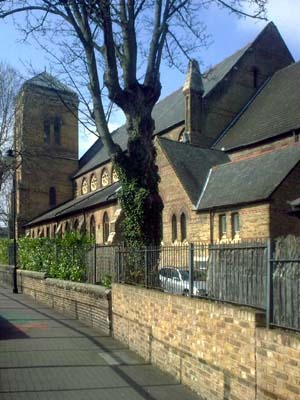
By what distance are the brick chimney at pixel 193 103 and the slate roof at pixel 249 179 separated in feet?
25.3

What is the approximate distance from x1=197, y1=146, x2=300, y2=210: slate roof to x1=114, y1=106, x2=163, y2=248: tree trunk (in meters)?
11.7

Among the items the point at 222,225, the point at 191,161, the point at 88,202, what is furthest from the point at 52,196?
the point at 222,225

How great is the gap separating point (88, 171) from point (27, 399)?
49.4 metres

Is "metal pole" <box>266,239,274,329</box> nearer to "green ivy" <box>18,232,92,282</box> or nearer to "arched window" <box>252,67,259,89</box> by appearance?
"green ivy" <box>18,232,92,282</box>

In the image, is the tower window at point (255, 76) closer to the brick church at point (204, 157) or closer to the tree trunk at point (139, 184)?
the brick church at point (204, 157)

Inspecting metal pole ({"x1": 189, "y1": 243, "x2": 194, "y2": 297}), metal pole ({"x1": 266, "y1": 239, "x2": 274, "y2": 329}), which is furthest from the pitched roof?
metal pole ({"x1": 266, "y1": 239, "x2": 274, "y2": 329})

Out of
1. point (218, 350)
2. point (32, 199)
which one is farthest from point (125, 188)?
A: point (32, 199)

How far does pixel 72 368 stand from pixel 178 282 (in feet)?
7.26

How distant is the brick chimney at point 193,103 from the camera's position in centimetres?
3925

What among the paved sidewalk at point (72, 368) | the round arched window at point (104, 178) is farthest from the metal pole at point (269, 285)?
the round arched window at point (104, 178)

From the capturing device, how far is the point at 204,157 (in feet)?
115

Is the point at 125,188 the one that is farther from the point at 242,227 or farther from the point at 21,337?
the point at 242,227

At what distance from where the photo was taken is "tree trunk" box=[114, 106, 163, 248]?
1409 centimetres

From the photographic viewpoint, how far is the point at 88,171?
5578 cm
